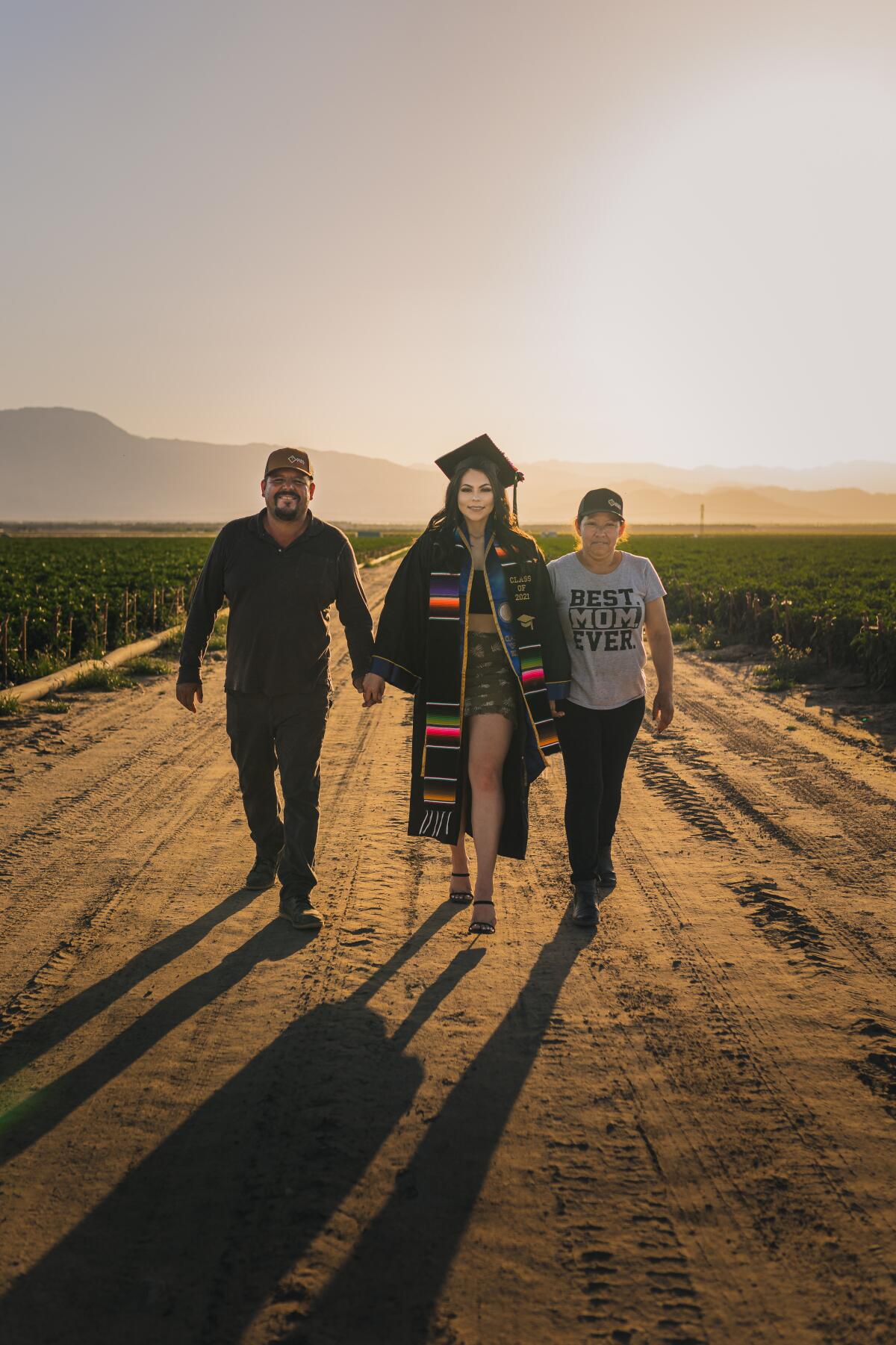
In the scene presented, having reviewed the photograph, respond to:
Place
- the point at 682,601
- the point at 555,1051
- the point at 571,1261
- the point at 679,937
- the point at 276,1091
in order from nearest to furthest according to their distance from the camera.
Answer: the point at 571,1261 → the point at 276,1091 → the point at 555,1051 → the point at 679,937 → the point at 682,601

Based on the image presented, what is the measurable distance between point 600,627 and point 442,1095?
2.32 metres

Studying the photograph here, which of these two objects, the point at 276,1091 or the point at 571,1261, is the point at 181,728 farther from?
the point at 571,1261

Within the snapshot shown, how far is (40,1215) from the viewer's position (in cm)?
258

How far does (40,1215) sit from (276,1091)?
0.77 meters

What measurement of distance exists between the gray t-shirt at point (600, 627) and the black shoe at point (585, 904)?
83 cm

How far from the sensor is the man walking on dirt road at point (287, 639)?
4684 millimetres

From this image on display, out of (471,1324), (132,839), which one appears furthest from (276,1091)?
(132,839)

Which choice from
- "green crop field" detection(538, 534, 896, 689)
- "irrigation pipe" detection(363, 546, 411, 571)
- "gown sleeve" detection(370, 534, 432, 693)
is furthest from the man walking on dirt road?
"irrigation pipe" detection(363, 546, 411, 571)

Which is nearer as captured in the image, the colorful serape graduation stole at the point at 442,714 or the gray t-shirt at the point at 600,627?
the colorful serape graduation stole at the point at 442,714

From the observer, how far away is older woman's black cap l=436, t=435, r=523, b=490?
450 centimetres

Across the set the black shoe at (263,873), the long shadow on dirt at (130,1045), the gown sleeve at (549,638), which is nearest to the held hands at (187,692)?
the black shoe at (263,873)

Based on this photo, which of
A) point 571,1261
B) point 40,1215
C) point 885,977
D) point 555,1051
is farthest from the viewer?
point 885,977

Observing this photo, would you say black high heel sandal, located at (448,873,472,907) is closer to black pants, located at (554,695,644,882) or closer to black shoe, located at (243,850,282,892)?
black pants, located at (554,695,644,882)

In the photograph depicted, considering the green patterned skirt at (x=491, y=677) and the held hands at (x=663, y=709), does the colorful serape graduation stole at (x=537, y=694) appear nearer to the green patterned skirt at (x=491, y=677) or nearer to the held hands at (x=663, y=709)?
the green patterned skirt at (x=491, y=677)
